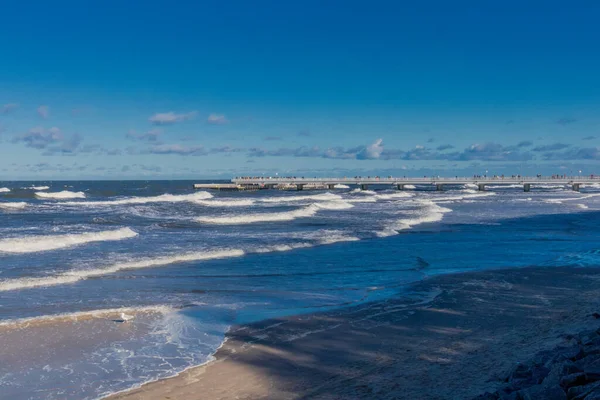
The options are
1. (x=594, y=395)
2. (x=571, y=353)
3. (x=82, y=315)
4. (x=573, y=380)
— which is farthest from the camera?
(x=82, y=315)

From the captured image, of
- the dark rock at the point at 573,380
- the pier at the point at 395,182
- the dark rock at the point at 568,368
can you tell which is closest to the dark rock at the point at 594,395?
the dark rock at the point at 573,380

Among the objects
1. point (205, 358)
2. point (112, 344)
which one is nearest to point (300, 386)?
point (205, 358)

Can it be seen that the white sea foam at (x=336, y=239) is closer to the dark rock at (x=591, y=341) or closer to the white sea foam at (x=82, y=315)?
the white sea foam at (x=82, y=315)

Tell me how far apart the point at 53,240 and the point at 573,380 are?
22219mm

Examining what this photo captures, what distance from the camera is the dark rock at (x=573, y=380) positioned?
5.74m

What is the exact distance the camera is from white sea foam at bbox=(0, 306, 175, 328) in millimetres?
10930

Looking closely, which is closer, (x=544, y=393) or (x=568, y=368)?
(x=544, y=393)

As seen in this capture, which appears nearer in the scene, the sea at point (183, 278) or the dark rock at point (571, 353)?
the dark rock at point (571, 353)

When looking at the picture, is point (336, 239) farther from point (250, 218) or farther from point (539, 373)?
point (539, 373)

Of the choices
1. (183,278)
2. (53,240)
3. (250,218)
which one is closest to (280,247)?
(183,278)

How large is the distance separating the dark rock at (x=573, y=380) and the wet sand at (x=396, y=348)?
138 centimetres

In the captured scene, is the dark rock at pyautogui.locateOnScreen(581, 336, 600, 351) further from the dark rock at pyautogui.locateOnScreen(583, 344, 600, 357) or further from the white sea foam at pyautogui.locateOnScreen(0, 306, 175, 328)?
the white sea foam at pyautogui.locateOnScreen(0, 306, 175, 328)

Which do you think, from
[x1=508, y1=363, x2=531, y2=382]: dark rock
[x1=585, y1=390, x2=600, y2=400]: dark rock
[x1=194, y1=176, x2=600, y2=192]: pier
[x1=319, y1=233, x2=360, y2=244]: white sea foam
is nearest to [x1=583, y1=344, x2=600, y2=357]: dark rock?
[x1=508, y1=363, x2=531, y2=382]: dark rock

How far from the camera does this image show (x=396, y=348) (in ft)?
30.6
